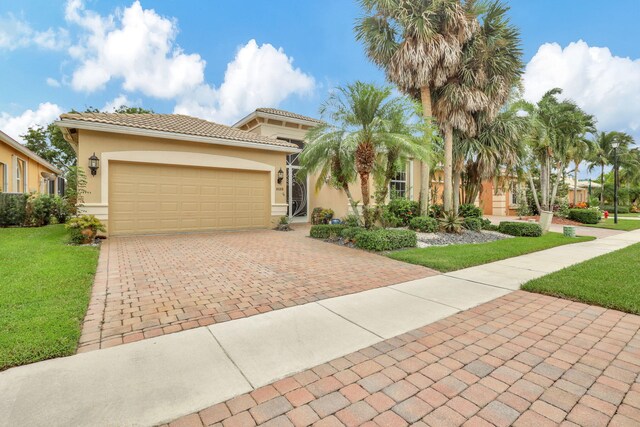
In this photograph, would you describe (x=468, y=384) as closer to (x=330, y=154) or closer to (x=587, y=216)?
(x=330, y=154)

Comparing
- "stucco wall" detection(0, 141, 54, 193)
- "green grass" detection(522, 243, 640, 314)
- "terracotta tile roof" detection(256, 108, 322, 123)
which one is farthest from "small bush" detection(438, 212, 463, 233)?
"stucco wall" detection(0, 141, 54, 193)

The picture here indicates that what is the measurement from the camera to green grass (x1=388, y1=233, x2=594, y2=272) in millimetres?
6809

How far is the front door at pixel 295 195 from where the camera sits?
15.5 m

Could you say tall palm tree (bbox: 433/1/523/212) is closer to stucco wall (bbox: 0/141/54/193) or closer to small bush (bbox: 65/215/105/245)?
small bush (bbox: 65/215/105/245)

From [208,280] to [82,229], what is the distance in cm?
595

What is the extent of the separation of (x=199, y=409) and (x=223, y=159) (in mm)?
11116

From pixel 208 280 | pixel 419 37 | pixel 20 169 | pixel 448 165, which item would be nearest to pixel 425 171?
pixel 448 165

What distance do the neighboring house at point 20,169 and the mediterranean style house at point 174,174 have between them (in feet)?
20.3

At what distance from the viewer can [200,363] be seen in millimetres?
2770

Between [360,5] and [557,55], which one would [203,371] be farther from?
[557,55]

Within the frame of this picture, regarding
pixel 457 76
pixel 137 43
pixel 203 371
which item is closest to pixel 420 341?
pixel 203 371

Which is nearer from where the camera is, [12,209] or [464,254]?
[464,254]

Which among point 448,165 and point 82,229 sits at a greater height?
point 448,165

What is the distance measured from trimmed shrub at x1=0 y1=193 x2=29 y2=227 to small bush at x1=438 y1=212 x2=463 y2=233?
55.1ft
